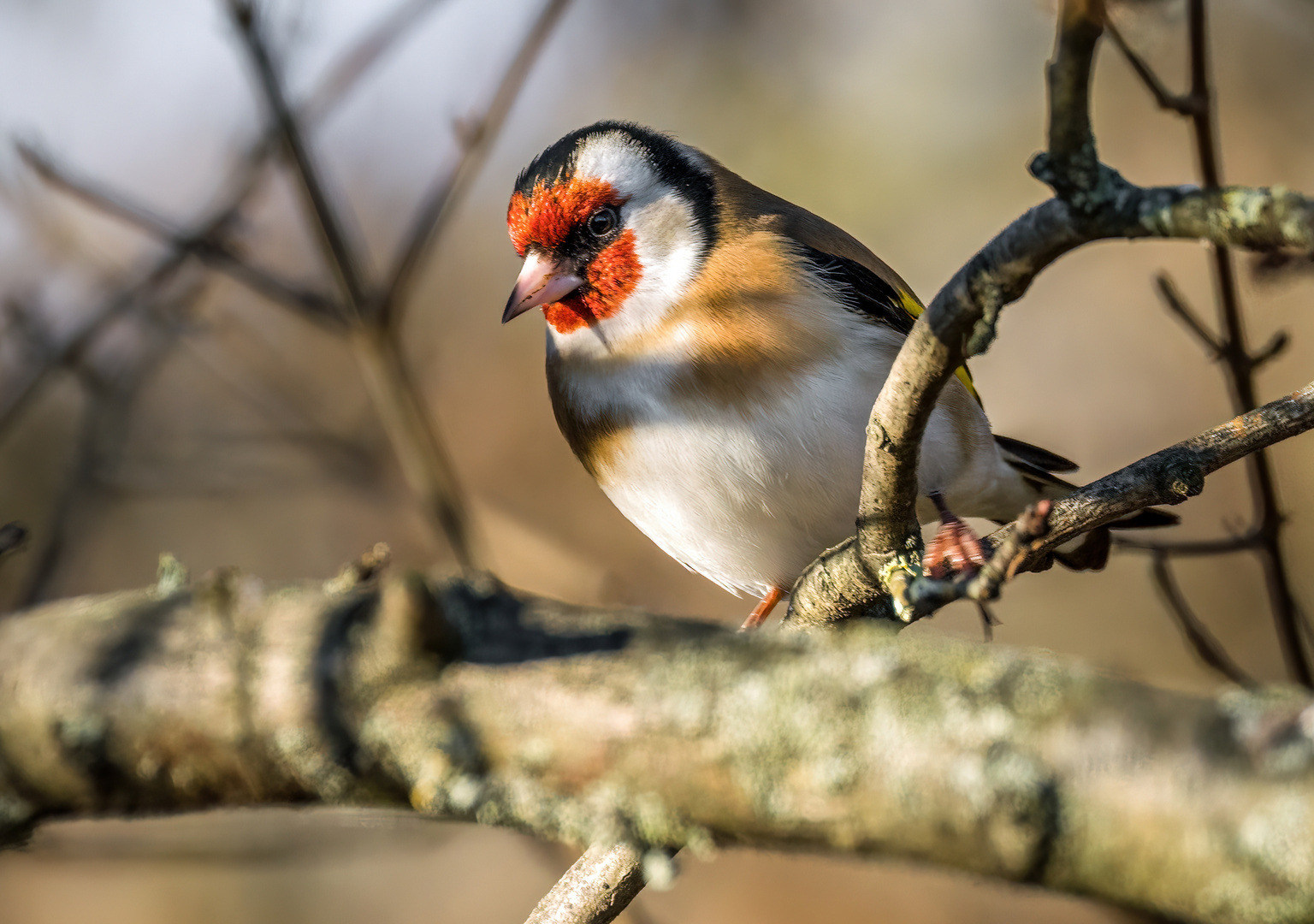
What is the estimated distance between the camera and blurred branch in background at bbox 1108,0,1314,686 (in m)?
2.58

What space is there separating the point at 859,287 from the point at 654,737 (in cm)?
229

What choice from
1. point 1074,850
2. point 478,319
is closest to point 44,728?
point 1074,850

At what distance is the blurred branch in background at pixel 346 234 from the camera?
11.5ft

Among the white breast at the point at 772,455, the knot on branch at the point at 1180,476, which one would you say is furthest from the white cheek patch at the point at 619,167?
the knot on branch at the point at 1180,476

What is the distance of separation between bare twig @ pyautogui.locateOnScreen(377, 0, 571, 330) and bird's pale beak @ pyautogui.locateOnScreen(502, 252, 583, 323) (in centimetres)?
62

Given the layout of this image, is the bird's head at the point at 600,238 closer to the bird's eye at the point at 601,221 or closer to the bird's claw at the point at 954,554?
the bird's eye at the point at 601,221

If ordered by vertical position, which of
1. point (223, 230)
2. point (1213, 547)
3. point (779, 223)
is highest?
point (223, 230)

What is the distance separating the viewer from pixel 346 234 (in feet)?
12.5

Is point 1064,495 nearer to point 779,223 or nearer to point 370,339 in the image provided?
point 779,223

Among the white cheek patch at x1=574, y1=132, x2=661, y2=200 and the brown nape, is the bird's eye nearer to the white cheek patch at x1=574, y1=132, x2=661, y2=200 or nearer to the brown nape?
the white cheek patch at x1=574, y1=132, x2=661, y2=200

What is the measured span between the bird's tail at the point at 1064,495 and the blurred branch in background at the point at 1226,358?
117mm

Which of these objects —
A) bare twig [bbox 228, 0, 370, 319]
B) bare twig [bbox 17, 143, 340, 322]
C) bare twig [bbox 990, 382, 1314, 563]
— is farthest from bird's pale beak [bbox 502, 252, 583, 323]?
bare twig [bbox 990, 382, 1314, 563]

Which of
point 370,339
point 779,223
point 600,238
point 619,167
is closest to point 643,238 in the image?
point 600,238

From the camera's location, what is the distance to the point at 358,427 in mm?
6039
